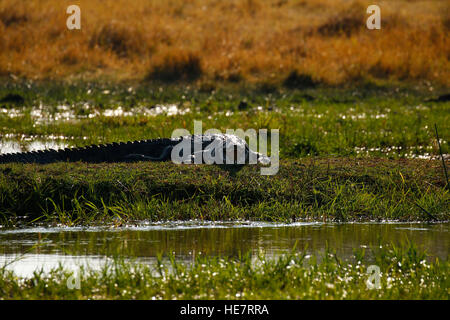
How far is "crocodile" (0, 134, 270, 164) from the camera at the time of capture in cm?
892

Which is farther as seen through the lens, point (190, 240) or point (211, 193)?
point (211, 193)

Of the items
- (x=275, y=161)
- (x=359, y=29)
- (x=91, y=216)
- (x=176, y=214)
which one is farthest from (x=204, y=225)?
(x=359, y=29)

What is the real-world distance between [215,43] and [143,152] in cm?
1104

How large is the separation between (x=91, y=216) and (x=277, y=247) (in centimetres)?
198

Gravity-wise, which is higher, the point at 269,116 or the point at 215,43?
the point at 215,43

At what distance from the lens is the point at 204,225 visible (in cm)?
676

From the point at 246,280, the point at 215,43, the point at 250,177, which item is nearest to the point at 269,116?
the point at 250,177

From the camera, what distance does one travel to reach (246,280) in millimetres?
4676

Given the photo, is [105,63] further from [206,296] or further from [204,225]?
[206,296]

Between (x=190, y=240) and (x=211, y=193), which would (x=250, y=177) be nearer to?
(x=211, y=193)

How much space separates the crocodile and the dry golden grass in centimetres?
837

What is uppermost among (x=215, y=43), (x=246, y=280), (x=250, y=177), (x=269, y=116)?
(x=215, y=43)

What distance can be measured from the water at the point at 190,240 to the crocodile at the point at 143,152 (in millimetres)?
2246

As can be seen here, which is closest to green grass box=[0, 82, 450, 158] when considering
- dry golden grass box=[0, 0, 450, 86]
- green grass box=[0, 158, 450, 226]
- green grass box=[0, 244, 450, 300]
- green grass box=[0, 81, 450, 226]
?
green grass box=[0, 81, 450, 226]
